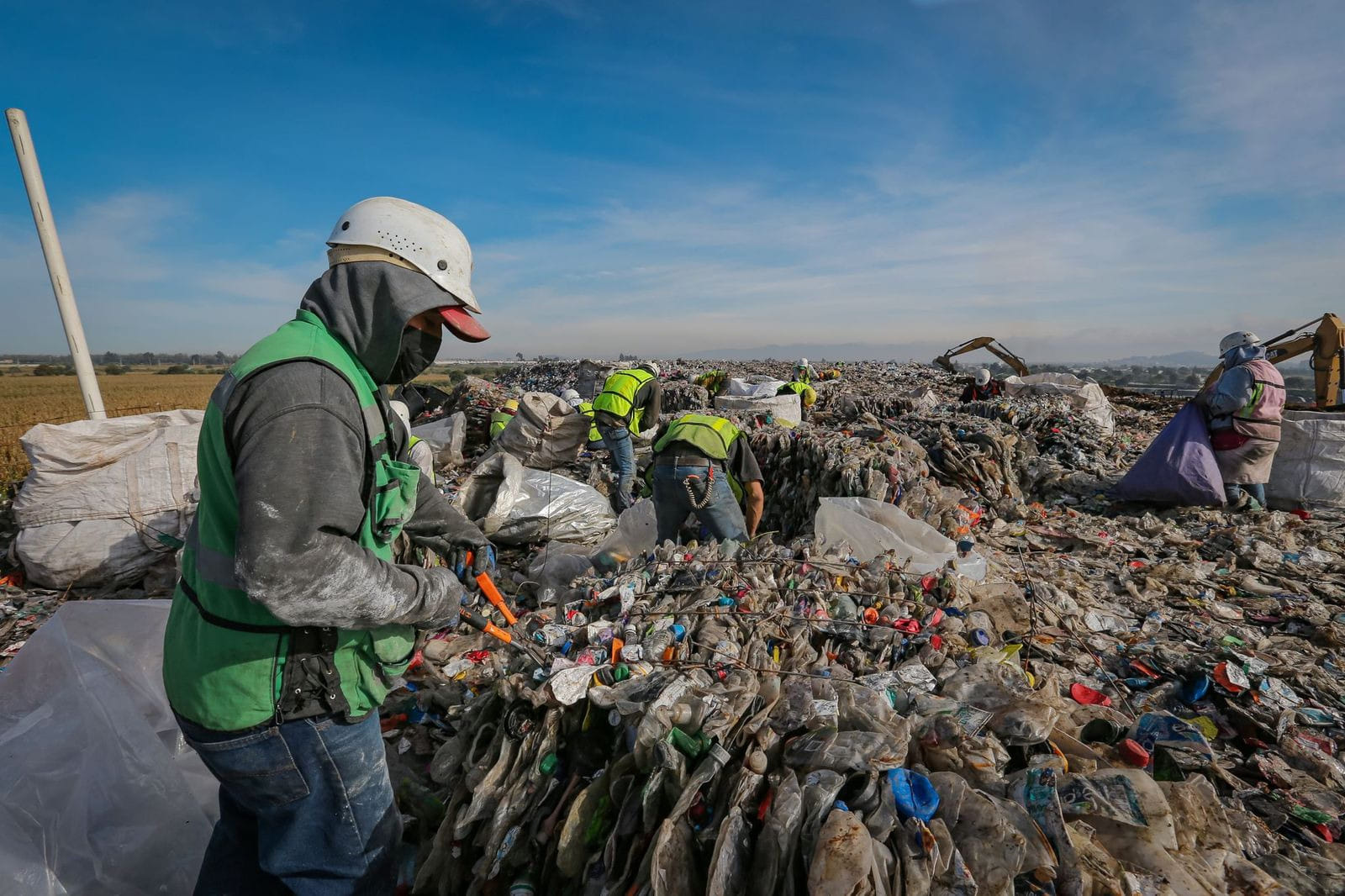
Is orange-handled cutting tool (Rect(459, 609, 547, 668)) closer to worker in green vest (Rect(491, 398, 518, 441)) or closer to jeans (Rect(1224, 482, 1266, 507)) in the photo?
worker in green vest (Rect(491, 398, 518, 441))

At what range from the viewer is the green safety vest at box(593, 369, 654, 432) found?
19.4 ft

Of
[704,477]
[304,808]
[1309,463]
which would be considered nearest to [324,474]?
[304,808]

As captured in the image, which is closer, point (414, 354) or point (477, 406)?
point (414, 354)

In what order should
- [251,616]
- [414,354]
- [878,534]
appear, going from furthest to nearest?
[878,534] < [414,354] < [251,616]

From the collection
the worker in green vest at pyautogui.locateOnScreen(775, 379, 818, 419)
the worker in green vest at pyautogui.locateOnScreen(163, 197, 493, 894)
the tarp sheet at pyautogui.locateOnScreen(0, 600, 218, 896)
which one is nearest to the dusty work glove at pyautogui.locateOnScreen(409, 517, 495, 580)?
the worker in green vest at pyautogui.locateOnScreen(163, 197, 493, 894)

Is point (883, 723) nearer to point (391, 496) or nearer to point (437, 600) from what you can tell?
point (437, 600)

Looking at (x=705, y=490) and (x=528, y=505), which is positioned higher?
(x=705, y=490)

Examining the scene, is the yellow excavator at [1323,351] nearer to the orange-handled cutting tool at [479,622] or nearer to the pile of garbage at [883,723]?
the pile of garbage at [883,723]

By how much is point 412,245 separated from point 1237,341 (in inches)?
291

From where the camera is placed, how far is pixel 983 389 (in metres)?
13.1

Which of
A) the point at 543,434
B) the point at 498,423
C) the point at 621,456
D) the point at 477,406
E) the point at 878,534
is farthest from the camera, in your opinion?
the point at 477,406

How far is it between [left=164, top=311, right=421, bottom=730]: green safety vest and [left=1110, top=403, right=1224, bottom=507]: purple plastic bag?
269 inches

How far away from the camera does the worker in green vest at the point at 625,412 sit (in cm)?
592

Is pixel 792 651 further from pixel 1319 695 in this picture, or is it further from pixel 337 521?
pixel 1319 695
